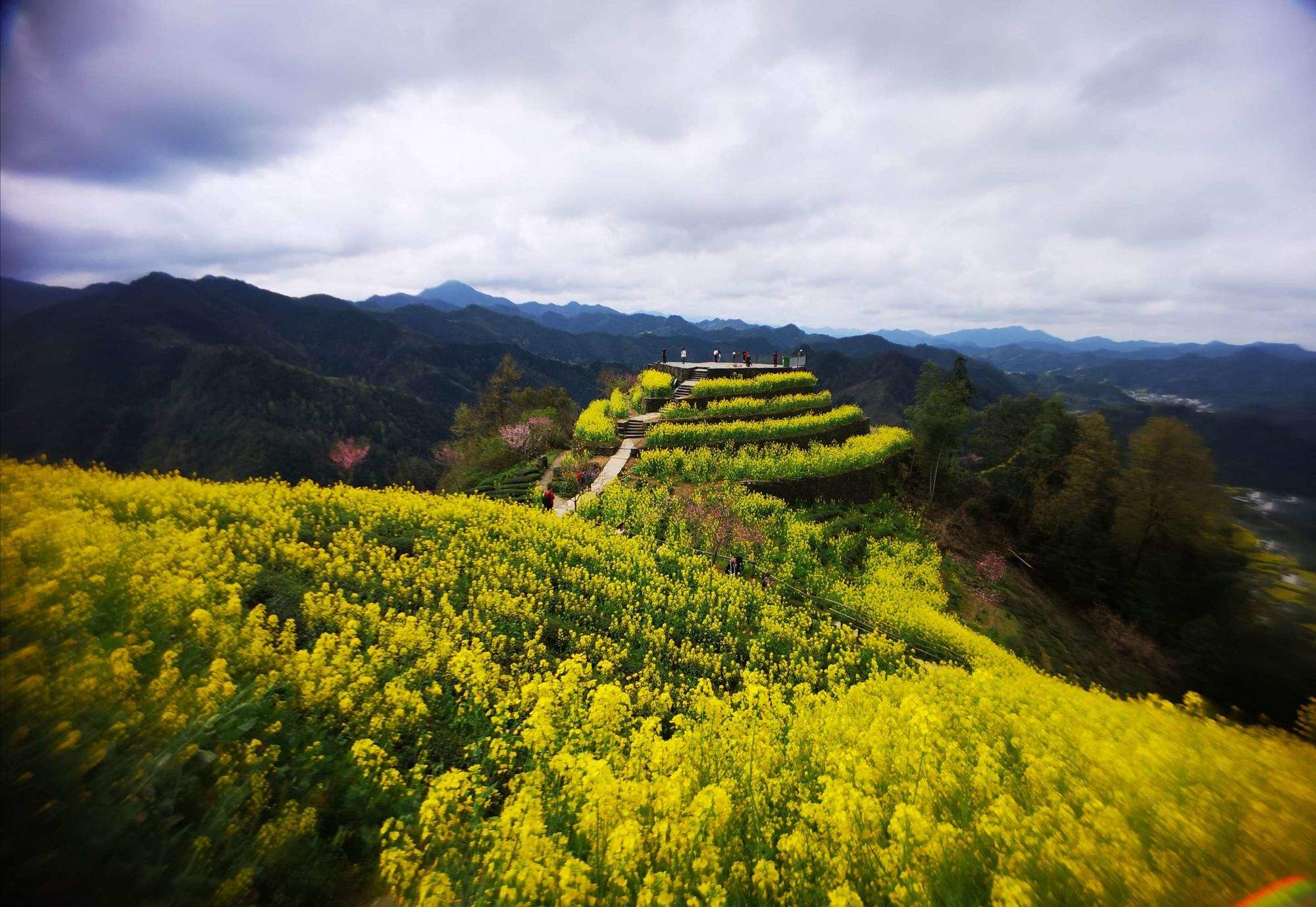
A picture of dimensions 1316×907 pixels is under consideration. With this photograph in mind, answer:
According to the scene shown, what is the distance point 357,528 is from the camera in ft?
29.4

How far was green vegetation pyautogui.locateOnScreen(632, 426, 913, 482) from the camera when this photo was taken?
17672mm

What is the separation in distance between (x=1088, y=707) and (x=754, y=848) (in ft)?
16.1

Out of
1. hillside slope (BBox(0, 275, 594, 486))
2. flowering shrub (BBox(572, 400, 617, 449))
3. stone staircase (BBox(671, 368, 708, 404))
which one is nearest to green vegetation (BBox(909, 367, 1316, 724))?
stone staircase (BBox(671, 368, 708, 404))

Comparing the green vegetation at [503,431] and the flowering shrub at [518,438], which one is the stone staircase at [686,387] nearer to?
the green vegetation at [503,431]

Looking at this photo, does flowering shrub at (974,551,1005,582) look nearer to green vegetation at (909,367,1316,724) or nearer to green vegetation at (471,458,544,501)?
green vegetation at (909,367,1316,724)

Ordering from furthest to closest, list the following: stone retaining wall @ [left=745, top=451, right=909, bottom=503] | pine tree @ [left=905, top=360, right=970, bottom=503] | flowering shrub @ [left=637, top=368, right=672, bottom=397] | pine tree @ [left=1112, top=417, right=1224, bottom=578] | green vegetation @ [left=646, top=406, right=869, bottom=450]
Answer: flowering shrub @ [left=637, top=368, right=672, bottom=397], pine tree @ [left=905, top=360, right=970, bottom=503], green vegetation @ [left=646, top=406, right=869, bottom=450], stone retaining wall @ [left=745, top=451, right=909, bottom=503], pine tree @ [left=1112, top=417, right=1224, bottom=578]

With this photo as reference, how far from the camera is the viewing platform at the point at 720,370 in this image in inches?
1089

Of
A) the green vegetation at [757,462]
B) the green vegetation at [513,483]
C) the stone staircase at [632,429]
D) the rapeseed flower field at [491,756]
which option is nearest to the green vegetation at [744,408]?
the stone staircase at [632,429]

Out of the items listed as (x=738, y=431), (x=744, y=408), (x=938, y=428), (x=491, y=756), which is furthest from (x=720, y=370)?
(x=491, y=756)

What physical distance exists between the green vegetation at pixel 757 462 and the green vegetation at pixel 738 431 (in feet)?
2.03

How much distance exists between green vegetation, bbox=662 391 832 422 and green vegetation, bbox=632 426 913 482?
2705mm

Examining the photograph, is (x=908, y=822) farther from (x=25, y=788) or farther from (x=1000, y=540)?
(x=1000, y=540)

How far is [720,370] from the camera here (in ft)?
90.8

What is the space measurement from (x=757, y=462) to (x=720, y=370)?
10.5m
